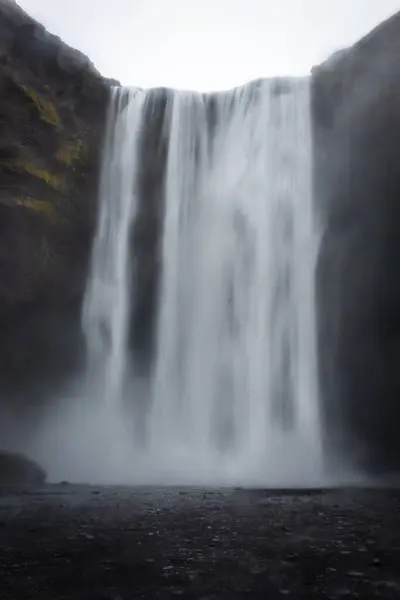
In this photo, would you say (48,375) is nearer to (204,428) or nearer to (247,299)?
(204,428)

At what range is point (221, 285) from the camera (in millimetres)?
19891

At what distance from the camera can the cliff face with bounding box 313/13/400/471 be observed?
17.5 metres

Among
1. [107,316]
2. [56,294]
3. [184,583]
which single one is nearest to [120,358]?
[107,316]

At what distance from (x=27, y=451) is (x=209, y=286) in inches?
352

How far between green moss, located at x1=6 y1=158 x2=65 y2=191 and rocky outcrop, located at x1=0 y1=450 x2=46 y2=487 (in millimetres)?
8955

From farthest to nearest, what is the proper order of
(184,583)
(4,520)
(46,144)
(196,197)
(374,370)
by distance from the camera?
(196,197), (46,144), (374,370), (4,520), (184,583)

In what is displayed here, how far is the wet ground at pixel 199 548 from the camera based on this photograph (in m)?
4.86

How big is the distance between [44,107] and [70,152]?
5.65 feet

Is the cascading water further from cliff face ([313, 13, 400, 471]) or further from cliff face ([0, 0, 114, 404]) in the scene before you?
cliff face ([0, 0, 114, 404])

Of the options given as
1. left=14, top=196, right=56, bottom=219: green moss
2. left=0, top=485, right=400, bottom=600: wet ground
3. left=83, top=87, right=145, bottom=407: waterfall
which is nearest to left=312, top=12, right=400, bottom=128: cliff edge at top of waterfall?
left=83, top=87, right=145, bottom=407: waterfall

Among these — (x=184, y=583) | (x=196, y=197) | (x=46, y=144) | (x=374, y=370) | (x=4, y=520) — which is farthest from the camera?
(x=196, y=197)

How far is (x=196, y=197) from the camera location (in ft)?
68.0

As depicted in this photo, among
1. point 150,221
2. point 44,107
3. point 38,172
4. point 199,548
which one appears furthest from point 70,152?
point 199,548

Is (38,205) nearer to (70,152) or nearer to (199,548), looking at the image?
(70,152)
